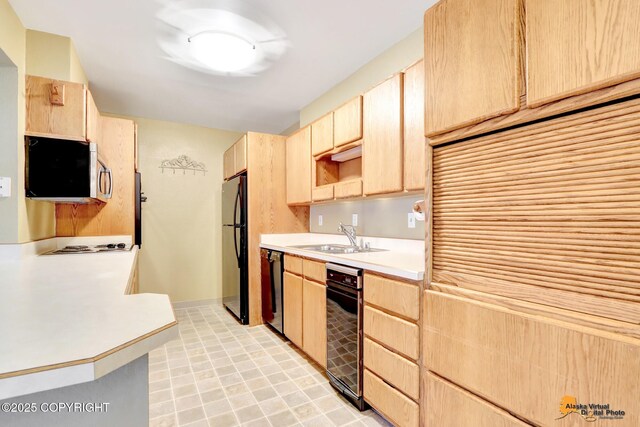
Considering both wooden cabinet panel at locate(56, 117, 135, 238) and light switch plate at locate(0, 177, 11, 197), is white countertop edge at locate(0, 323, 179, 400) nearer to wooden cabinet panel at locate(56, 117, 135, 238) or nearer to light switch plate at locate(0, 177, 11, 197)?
light switch plate at locate(0, 177, 11, 197)

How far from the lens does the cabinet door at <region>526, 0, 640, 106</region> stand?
80 centimetres

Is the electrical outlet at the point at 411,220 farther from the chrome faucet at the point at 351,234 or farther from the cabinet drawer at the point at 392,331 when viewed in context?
the cabinet drawer at the point at 392,331

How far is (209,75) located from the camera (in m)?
2.79

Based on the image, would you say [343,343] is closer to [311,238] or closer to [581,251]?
[581,251]

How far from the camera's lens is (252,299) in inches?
129

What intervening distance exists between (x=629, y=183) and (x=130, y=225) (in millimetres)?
3546

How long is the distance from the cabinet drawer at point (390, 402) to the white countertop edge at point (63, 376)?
4.45 feet

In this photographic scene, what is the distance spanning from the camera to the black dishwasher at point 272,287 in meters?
2.92

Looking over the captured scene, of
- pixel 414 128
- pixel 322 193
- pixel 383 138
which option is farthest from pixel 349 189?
pixel 414 128

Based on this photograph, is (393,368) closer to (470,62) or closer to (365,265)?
(365,265)

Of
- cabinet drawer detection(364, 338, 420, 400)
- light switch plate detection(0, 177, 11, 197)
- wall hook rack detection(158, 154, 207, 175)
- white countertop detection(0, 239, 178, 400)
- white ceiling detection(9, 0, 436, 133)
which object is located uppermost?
white ceiling detection(9, 0, 436, 133)

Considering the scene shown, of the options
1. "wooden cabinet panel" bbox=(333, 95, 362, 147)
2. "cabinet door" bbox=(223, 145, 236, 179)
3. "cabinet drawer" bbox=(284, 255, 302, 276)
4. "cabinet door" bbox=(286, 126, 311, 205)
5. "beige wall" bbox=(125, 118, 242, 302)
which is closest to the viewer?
"wooden cabinet panel" bbox=(333, 95, 362, 147)

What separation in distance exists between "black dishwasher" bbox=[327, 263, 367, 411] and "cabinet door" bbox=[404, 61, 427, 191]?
2.27 feet

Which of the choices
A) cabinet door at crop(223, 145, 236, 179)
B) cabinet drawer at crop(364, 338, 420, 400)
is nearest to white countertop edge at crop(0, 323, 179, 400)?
cabinet drawer at crop(364, 338, 420, 400)
